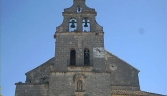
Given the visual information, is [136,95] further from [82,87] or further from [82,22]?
[82,22]

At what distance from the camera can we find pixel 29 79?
23.7m

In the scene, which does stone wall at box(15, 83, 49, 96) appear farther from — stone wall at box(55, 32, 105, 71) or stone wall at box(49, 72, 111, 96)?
stone wall at box(55, 32, 105, 71)

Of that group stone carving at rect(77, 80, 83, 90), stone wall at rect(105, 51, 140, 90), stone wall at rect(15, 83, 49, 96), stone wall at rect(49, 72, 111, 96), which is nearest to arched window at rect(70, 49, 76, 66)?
stone wall at rect(49, 72, 111, 96)

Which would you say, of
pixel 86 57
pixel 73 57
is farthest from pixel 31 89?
pixel 86 57

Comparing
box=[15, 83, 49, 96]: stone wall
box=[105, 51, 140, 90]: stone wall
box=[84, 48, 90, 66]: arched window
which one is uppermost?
box=[84, 48, 90, 66]: arched window

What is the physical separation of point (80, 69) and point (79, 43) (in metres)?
1.96

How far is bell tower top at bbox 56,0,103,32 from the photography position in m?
22.2

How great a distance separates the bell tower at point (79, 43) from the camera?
21.1m

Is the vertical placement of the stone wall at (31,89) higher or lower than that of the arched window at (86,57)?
lower

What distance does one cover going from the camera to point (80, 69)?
68.2 ft

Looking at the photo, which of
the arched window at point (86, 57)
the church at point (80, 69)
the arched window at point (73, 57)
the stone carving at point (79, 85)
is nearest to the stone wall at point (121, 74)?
the church at point (80, 69)

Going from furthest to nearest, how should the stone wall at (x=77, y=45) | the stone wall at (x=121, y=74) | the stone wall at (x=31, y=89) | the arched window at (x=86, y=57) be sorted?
the stone wall at (x=121, y=74) → the arched window at (x=86, y=57) → the stone wall at (x=77, y=45) → the stone wall at (x=31, y=89)

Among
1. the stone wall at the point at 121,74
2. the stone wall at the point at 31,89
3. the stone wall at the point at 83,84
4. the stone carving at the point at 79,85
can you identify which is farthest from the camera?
the stone wall at the point at 121,74

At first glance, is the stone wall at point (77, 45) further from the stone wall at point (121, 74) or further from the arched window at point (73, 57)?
the stone wall at point (121, 74)
